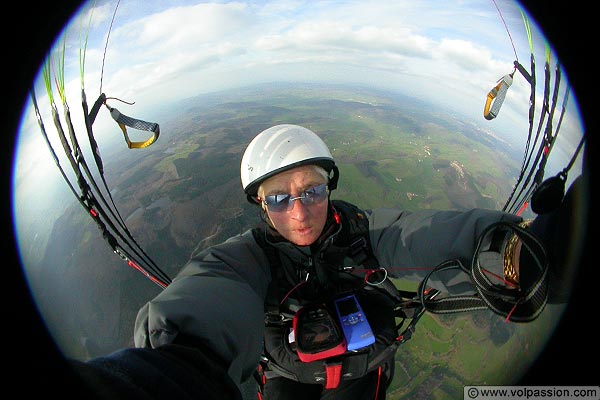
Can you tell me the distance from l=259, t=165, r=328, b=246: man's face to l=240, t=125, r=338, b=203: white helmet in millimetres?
69

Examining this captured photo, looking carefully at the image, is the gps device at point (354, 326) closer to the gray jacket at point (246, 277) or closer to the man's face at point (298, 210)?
the gray jacket at point (246, 277)

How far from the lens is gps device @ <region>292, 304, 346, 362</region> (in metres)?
1.75

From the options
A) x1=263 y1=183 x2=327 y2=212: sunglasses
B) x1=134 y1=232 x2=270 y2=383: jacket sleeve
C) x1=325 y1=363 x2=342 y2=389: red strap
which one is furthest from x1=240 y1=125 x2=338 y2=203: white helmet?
x1=325 y1=363 x2=342 y2=389: red strap

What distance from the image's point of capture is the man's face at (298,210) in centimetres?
199

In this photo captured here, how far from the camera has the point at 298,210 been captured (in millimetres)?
1984

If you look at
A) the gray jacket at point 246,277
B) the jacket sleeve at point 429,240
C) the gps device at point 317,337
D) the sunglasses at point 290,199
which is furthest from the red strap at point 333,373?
the sunglasses at point 290,199

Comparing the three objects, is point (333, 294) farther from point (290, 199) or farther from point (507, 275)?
point (507, 275)

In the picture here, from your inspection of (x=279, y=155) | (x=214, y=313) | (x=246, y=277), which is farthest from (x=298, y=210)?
(x=214, y=313)

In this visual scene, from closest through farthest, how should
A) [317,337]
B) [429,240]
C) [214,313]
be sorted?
[214,313] < [429,240] < [317,337]

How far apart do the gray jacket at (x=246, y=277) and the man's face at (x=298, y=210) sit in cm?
12

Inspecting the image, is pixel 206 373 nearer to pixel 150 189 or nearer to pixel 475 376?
pixel 475 376

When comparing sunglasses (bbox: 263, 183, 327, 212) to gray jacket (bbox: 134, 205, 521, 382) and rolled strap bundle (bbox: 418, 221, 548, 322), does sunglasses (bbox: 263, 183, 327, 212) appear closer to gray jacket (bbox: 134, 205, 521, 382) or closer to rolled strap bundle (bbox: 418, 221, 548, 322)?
gray jacket (bbox: 134, 205, 521, 382)

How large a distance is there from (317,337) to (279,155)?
4.45 ft

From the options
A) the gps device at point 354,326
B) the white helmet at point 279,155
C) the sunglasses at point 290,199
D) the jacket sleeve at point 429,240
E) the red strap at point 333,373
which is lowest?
the red strap at point 333,373
